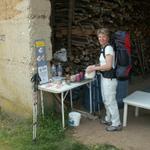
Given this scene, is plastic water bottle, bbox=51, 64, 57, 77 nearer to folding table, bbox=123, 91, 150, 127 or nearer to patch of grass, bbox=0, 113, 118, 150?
patch of grass, bbox=0, 113, 118, 150

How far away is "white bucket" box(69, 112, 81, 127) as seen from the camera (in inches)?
231

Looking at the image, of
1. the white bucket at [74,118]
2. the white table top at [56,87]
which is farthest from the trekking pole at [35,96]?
the white bucket at [74,118]

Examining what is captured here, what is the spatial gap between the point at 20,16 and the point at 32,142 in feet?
6.39

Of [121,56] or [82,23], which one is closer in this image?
[121,56]

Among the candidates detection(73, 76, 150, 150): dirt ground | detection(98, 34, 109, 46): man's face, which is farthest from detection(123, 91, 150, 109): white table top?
detection(98, 34, 109, 46): man's face

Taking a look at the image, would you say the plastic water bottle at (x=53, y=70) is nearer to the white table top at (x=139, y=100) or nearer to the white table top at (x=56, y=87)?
the white table top at (x=56, y=87)

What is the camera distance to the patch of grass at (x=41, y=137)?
17.0 feet

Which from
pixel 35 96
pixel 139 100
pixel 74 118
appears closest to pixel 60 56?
pixel 35 96

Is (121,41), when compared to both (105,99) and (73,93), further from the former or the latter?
(73,93)

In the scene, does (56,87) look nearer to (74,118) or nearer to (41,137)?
(74,118)

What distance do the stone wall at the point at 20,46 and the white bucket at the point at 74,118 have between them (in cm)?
67

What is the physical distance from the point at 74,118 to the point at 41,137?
2.26 feet

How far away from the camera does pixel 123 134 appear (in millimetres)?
5605

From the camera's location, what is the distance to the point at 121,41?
18.4ft
